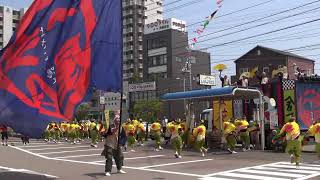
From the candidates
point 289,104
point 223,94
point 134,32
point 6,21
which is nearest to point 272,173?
point 223,94

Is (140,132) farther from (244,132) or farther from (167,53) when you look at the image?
(167,53)

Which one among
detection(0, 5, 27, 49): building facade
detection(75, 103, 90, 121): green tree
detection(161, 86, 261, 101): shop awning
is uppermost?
detection(0, 5, 27, 49): building facade

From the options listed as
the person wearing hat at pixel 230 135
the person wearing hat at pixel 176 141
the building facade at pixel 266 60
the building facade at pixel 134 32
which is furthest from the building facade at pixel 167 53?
the person wearing hat at pixel 176 141

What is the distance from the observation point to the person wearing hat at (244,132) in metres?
23.6

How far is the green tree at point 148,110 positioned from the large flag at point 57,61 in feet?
201

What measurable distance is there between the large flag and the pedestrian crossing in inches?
186

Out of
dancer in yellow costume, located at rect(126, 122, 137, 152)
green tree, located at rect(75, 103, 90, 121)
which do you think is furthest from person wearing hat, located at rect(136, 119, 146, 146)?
green tree, located at rect(75, 103, 90, 121)

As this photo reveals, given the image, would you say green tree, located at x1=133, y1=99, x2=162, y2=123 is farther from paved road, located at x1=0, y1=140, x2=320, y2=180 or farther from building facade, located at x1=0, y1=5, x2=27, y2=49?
building facade, located at x1=0, y1=5, x2=27, y2=49

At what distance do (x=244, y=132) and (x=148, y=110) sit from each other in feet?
169

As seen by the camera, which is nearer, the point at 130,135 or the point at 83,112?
the point at 130,135

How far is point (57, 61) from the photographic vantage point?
11.3 metres

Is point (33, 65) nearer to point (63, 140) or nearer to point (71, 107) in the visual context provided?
point (71, 107)

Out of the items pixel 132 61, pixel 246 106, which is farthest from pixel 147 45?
pixel 246 106

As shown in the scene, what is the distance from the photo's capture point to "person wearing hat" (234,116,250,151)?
23570 millimetres
